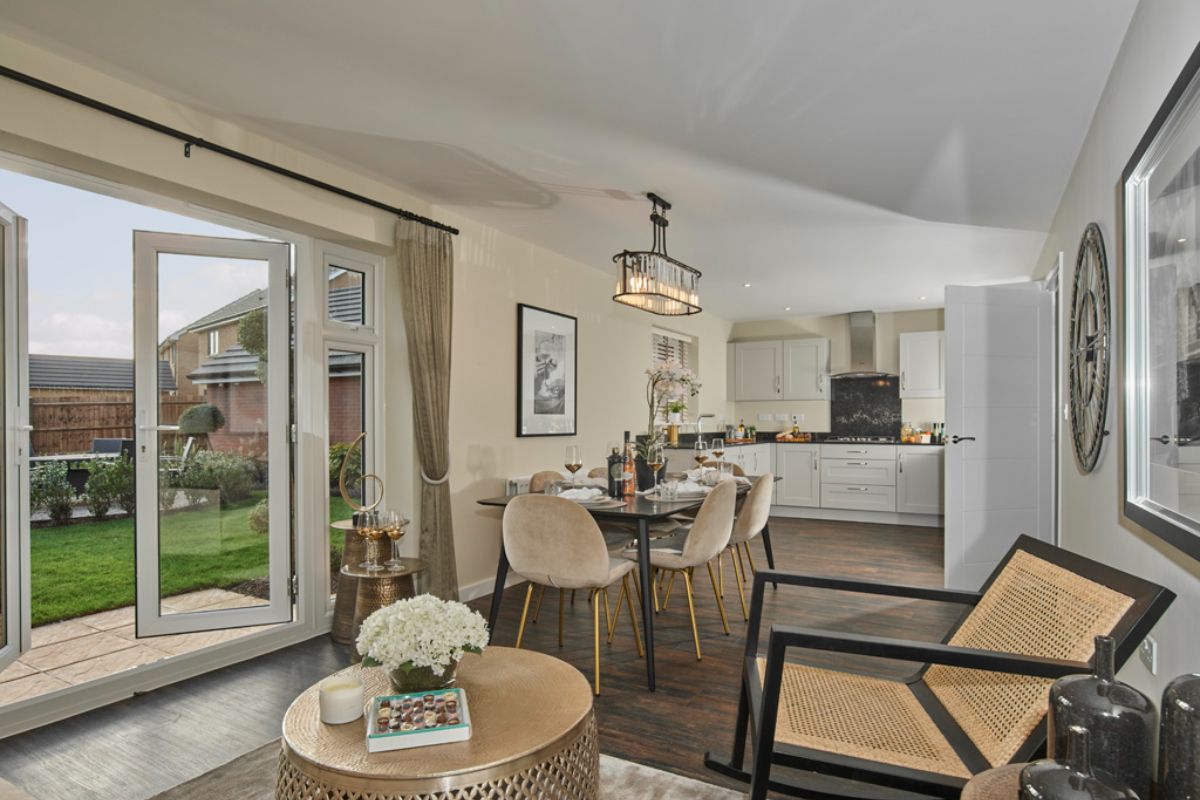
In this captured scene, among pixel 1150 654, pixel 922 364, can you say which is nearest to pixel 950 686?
pixel 1150 654

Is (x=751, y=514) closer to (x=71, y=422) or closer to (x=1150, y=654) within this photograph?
(x=1150, y=654)

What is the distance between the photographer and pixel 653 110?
9.20 ft

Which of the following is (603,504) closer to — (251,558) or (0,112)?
(251,558)

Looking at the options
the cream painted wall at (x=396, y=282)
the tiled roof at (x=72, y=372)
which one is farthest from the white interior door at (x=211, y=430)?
the tiled roof at (x=72, y=372)

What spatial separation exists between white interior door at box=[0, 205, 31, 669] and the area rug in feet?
3.71

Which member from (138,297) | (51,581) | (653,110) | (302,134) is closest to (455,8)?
(653,110)

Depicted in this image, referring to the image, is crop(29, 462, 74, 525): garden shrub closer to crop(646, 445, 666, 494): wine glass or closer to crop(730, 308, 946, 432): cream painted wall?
crop(646, 445, 666, 494): wine glass

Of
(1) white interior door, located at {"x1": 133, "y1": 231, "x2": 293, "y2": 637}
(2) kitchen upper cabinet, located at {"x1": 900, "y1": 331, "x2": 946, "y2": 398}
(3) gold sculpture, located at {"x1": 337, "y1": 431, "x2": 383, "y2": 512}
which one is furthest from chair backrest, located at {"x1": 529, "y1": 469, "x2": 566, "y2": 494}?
(2) kitchen upper cabinet, located at {"x1": 900, "y1": 331, "x2": 946, "y2": 398}

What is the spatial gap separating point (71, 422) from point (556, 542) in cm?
421

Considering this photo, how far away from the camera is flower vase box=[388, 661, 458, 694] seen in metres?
1.65

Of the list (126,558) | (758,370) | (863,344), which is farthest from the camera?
(758,370)

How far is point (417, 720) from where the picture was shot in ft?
4.99

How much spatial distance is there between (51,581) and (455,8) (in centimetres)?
532

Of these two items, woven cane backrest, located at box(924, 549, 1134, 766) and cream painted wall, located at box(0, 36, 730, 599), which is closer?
woven cane backrest, located at box(924, 549, 1134, 766)
